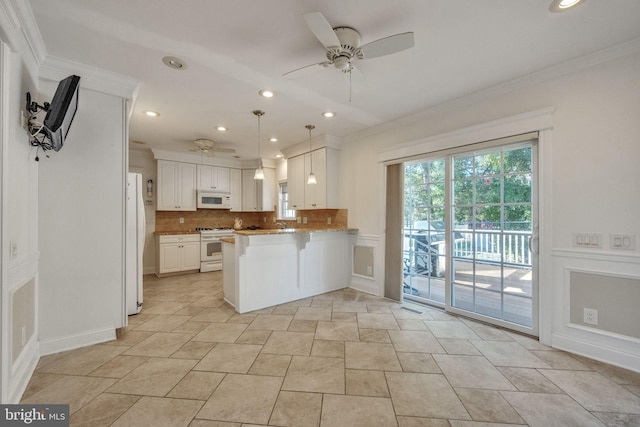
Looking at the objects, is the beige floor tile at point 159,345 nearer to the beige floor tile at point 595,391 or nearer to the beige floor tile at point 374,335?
the beige floor tile at point 374,335

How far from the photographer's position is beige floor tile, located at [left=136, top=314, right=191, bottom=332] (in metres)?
2.81

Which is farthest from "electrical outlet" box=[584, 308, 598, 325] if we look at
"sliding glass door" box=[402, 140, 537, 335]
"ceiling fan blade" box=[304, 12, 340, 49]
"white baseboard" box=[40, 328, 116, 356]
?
"white baseboard" box=[40, 328, 116, 356]

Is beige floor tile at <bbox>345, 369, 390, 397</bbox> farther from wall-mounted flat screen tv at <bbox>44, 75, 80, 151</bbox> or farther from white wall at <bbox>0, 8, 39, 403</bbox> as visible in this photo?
wall-mounted flat screen tv at <bbox>44, 75, 80, 151</bbox>

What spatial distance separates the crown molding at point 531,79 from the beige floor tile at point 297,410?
335 cm

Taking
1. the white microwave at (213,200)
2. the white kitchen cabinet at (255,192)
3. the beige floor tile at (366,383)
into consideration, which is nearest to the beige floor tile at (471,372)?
the beige floor tile at (366,383)

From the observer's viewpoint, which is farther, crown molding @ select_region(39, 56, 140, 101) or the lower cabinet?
the lower cabinet

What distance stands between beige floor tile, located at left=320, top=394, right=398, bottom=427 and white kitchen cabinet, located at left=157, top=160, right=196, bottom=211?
16.8ft

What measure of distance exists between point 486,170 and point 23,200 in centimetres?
437

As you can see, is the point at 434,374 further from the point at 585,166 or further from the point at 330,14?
the point at 330,14

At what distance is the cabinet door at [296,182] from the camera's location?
5.02m

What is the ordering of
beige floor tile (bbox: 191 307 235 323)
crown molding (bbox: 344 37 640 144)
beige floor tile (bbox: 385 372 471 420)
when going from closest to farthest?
1. beige floor tile (bbox: 385 372 471 420)
2. crown molding (bbox: 344 37 640 144)
3. beige floor tile (bbox: 191 307 235 323)

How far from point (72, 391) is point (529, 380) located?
11.0 feet

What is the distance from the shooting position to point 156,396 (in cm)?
177

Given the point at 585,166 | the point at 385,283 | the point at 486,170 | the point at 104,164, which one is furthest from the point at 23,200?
the point at 585,166
